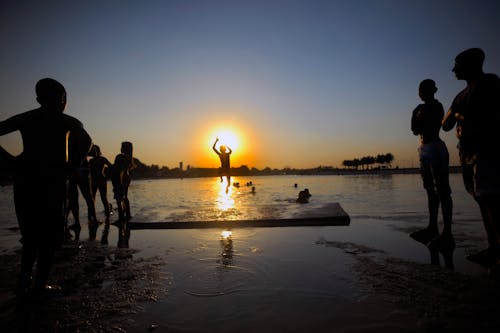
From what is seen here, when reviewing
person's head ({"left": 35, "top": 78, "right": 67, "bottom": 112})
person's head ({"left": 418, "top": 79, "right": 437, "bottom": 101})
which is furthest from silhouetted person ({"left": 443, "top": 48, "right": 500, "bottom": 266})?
person's head ({"left": 35, "top": 78, "right": 67, "bottom": 112})

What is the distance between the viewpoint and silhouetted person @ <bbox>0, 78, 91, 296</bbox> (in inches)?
A: 114

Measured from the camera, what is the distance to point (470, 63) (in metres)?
3.46

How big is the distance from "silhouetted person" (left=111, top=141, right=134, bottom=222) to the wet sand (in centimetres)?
360

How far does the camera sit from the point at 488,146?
127 inches

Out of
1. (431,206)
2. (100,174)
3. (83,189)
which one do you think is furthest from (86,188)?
(431,206)

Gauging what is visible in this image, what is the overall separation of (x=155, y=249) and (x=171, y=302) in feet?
7.99

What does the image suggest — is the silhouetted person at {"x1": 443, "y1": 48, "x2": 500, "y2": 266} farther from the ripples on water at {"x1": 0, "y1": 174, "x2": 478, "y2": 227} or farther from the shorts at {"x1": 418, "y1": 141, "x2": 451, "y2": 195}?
the ripples on water at {"x1": 0, "y1": 174, "x2": 478, "y2": 227}

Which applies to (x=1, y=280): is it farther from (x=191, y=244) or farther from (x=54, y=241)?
(x=191, y=244)

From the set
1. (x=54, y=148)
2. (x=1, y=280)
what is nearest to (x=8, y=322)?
(x=1, y=280)

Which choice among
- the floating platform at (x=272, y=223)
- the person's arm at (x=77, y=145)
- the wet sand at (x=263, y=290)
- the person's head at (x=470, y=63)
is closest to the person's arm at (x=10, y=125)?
the person's arm at (x=77, y=145)

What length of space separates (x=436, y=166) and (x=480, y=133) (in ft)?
4.80

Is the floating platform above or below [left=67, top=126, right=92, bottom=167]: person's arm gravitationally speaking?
below

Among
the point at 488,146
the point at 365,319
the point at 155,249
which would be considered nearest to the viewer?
the point at 365,319

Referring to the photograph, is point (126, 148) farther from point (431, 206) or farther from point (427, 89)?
point (431, 206)
